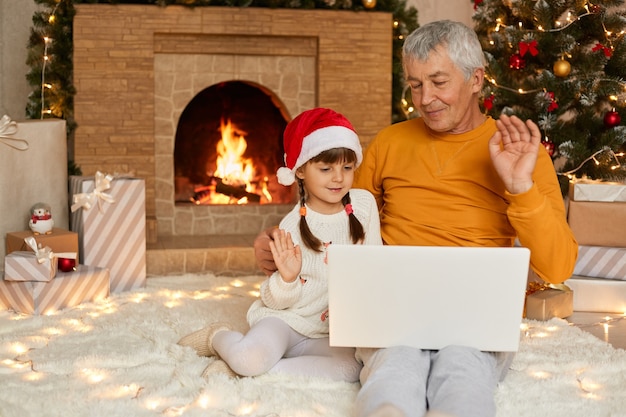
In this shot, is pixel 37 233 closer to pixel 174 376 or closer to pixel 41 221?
pixel 41 221

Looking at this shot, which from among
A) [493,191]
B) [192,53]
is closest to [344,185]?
[493,191]

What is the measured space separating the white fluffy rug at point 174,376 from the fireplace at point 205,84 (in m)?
1.26

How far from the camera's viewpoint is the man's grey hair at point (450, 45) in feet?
6.39

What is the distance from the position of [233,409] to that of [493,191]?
2.83 ft

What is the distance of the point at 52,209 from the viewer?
3.19m

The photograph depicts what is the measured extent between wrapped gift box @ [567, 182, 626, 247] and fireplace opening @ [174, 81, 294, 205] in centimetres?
167

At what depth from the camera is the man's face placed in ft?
6.40

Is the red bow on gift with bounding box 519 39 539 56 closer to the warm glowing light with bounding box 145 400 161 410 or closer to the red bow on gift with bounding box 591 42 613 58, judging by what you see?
the red bow on gift with bounding box 591 42 613 58

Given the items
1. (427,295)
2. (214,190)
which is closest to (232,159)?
(214,190)

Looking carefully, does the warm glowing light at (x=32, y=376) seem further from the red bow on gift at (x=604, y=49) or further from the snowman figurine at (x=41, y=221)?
the red bow on gift at (x=604, y=49)

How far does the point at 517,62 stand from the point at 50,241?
6.87 feet

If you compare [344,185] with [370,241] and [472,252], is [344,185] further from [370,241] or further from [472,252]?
[472,252]

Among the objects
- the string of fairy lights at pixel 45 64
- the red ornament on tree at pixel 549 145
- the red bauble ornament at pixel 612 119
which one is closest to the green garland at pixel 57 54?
the string of fairy lights at pixel 45 64

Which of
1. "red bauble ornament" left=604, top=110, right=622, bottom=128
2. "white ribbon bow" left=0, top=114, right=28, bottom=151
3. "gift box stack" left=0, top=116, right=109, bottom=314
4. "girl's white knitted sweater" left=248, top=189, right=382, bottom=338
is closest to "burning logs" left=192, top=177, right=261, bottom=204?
"gift box stack" left=0, top=116, right=109, bottom=314
